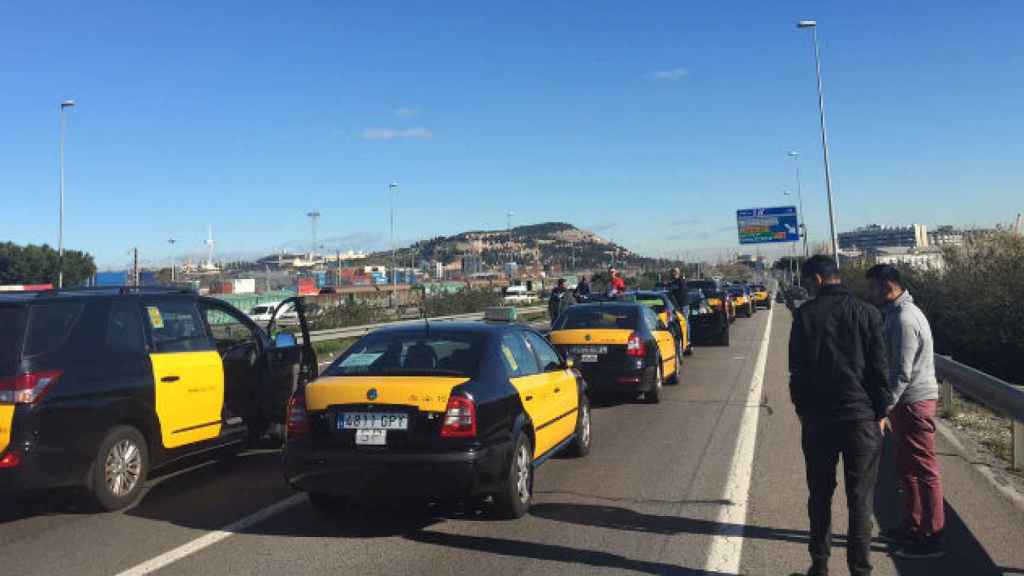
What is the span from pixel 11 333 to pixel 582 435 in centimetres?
512

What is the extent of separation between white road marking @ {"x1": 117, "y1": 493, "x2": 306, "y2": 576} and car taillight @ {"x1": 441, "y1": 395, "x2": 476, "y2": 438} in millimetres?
1751

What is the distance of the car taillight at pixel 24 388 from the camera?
601 centimetres

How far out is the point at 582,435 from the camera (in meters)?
8.52

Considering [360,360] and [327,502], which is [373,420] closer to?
[360,360]

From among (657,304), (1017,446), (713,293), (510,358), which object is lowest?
(1017,446)

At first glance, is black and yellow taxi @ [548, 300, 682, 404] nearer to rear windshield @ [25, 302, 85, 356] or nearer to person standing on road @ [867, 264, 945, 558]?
person standing on road @ [867, 264, 945, 558]

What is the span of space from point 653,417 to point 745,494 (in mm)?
4254

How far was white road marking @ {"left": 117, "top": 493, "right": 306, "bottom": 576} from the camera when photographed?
523 cm

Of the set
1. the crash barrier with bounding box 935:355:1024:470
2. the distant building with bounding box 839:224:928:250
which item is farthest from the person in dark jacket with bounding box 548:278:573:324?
the distant building with bounding box 839:224:928:250

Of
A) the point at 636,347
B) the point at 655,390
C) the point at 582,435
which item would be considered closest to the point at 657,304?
the point at 655,390

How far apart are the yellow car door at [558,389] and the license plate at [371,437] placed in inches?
71.8

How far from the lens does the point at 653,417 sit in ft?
36.9

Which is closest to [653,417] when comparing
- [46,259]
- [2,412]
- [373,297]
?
[2,412]

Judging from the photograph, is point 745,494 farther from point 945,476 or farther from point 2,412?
point 2,412
